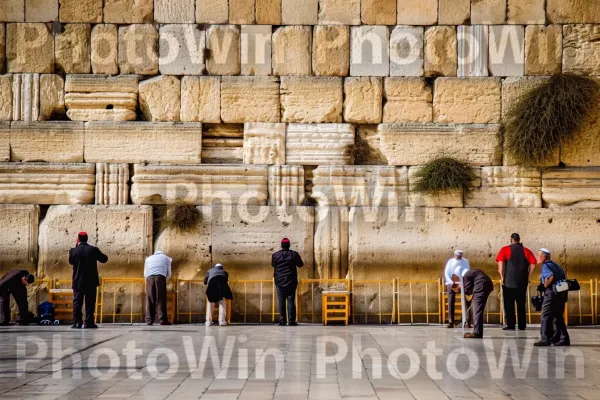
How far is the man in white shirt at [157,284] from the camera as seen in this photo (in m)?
14.0

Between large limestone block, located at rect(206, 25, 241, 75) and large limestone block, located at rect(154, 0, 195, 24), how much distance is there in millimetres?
381

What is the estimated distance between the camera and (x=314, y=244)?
48.7 ft

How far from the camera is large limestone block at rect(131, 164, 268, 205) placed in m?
14.9

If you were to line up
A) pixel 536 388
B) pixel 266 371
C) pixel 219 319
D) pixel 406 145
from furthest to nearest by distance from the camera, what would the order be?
pixel 406 145 < pixel 219 319 < pixel 266 371 < pixel 536 388

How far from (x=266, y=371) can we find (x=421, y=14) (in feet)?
27.1

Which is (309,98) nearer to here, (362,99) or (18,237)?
(362,99)

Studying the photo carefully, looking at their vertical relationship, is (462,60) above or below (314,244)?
above

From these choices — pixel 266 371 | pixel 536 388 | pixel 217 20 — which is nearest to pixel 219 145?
pixel 217 20

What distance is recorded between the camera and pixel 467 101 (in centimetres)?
1508

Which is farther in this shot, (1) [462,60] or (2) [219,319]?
(1) [462,60]

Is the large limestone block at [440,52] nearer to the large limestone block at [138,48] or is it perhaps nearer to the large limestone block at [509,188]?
the large limestone block at [509,188]

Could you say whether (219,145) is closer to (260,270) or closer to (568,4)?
(260,270)

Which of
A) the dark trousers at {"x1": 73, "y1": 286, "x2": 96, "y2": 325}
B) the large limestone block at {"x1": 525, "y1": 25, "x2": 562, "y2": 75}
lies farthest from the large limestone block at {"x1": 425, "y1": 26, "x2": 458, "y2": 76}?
the dark trousers at {"x1": 73, "y1": 286, "x2": 96, "y2": 325}

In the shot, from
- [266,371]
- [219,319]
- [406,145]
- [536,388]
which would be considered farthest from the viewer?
[406,145]
